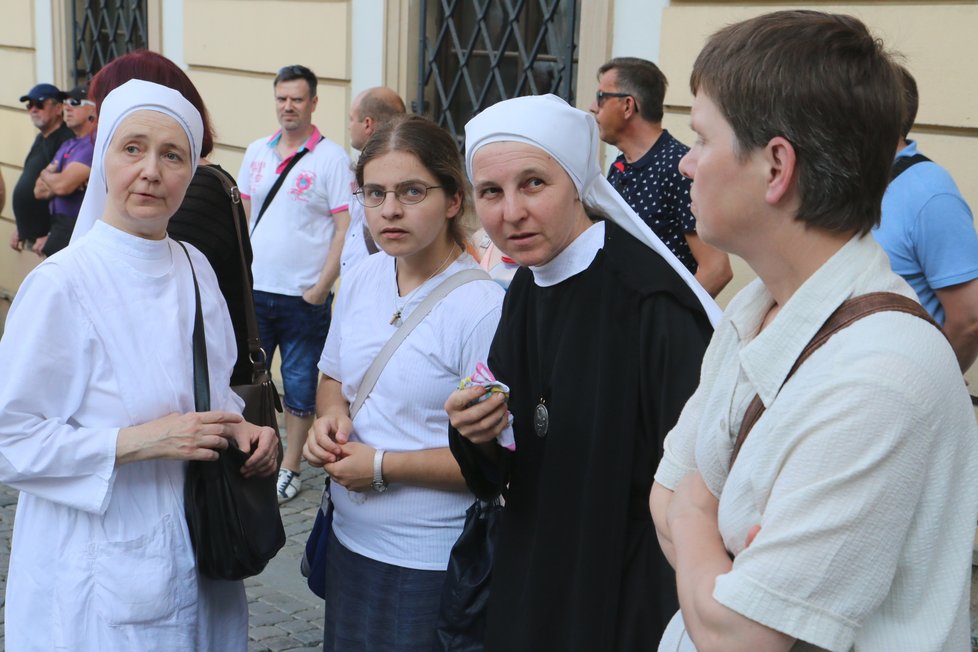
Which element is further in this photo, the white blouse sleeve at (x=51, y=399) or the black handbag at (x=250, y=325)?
the black handbag at (x=250, y=325)

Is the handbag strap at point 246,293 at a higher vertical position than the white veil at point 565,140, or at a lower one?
lower

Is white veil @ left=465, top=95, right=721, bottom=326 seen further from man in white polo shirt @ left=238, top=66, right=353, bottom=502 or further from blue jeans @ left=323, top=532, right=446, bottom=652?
→ man in white polo shirt @ left=238, top=66, right=353, bottom=502

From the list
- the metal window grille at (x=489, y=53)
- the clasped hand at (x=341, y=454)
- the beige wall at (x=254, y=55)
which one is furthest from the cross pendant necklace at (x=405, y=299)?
the beige wall at (x=254, y=55)

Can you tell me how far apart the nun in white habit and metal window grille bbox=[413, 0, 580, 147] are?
3.93 metres

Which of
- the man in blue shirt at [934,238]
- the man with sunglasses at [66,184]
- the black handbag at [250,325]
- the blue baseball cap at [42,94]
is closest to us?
the black handbag at [250,325]

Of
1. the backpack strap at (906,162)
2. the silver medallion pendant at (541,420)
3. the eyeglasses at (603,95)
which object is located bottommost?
the silver medallion pendant at (541,420)

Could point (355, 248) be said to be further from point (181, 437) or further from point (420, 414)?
point (181, 437)

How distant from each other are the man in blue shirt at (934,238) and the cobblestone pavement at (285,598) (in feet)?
8.56

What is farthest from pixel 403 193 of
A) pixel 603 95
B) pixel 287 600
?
pixel 287 600

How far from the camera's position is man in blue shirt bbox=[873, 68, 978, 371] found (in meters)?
3.62

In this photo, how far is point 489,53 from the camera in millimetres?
6824

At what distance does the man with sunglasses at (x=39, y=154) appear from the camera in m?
9.55

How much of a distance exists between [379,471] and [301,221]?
3909mm

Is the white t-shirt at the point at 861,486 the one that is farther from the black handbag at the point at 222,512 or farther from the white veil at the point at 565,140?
the black handbag at the point at 222,512
